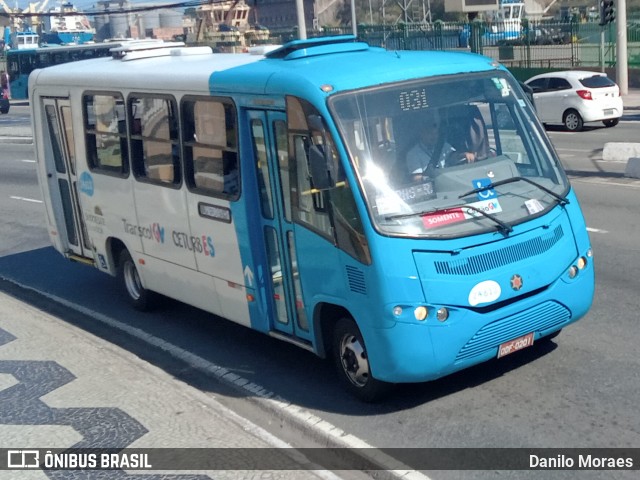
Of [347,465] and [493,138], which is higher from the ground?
[493,138]

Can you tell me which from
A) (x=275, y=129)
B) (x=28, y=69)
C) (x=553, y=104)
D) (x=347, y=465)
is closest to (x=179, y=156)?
(x=275, y=129)

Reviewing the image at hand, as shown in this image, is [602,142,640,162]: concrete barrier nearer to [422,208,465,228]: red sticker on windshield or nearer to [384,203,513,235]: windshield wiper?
[384,203,513,235]: windshield wiper

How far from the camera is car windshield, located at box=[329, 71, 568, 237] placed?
7.03m

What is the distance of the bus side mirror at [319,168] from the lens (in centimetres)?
705

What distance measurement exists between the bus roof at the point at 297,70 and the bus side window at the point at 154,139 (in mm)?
175

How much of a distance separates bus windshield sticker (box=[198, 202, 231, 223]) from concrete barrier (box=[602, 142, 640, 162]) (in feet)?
41.6

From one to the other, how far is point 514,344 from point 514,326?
0.18 m

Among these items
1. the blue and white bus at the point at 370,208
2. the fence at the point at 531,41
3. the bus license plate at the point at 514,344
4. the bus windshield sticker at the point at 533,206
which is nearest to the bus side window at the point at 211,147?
the blue and white bus at the point at 370,208

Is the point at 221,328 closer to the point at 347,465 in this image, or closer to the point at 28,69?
the point at 347,465

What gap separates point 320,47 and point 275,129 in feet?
3.06

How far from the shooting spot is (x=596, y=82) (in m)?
26.8

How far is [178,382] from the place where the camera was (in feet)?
26.3

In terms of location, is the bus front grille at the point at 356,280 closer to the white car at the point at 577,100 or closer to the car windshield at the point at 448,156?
the car windshield at the point at 448,156

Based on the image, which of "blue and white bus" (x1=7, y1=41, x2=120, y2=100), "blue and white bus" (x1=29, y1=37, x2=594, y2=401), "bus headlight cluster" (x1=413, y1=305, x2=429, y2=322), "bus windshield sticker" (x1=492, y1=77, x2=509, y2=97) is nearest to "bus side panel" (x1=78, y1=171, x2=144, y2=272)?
"blue and white bus" (x1=29, y1=37, x2=594, y2=401)
